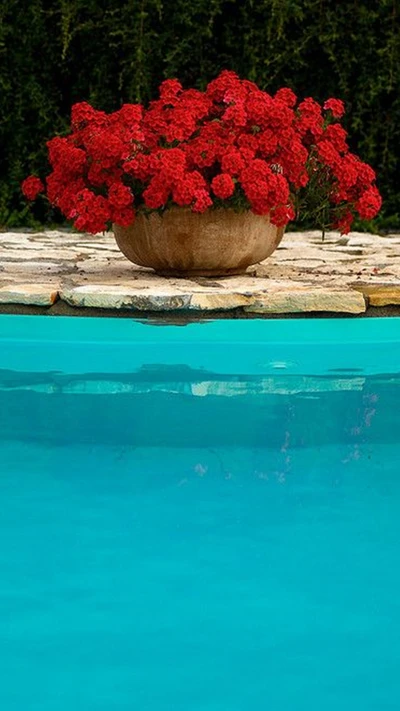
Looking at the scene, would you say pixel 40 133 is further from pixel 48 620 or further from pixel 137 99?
pixel 48 620

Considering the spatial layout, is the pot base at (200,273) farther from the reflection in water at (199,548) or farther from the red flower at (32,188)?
the reflection in water at (199,548)

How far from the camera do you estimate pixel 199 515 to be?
3576mm

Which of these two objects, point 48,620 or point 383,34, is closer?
point 48,620

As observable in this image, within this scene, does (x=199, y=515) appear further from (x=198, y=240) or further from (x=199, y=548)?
(x=198, y=240)

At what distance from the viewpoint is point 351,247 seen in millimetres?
7879

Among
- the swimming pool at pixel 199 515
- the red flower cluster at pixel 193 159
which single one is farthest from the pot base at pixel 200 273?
the swimming pool at pixel 199 515

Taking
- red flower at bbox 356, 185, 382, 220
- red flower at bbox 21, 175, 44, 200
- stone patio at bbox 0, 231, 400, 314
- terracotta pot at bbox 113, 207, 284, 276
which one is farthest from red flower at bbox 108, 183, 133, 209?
red flower at bbox 356, 185, 382, 220

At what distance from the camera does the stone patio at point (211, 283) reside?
5.62 metres

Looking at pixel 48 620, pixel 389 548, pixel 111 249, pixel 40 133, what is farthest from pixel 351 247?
pixel 48 620

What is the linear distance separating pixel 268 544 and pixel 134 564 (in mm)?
395

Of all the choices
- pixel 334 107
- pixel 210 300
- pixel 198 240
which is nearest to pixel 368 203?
pixel 334 107

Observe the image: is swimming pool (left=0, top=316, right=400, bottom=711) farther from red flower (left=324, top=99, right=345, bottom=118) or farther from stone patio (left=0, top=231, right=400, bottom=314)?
red flower (left=324, top=99, right=345, bottom=118)

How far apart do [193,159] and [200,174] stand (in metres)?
0.09

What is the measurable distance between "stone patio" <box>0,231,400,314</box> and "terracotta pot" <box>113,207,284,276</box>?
0.32 feet
